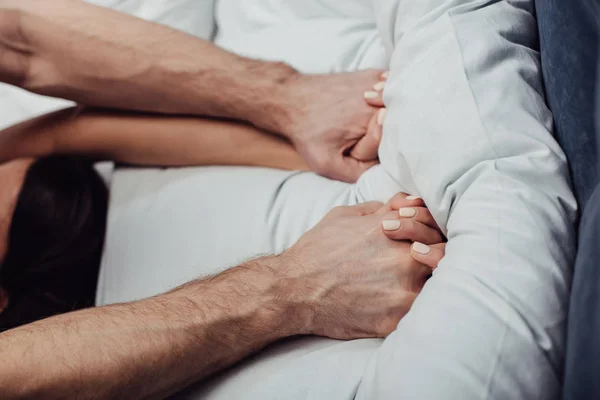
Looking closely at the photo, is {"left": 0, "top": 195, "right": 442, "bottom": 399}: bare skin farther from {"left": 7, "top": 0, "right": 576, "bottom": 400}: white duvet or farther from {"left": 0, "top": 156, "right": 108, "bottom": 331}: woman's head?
{"left": 0, "top": 156, "right": 108, "bottom": 331}: woman's head

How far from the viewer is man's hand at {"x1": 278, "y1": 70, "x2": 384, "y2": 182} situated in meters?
0.88

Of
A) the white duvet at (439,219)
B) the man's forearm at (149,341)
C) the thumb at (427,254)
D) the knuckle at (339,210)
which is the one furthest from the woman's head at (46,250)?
the thumb at (427,254)

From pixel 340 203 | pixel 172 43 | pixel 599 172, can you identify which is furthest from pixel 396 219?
pixel 172 43

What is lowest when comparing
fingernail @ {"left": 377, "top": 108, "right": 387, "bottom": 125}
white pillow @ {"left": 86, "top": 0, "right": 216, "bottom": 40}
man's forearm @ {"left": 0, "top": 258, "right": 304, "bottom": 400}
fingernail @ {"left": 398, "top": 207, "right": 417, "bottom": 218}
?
man's forearm @ {"left": 0, "top": 258, "right": 304, "bottom": 400}

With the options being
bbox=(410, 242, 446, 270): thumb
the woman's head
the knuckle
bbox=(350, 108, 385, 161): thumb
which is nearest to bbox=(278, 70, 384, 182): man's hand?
bbox=(350, 108, 385, 161): thumb

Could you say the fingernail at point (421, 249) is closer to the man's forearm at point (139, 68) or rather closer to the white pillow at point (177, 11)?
the man's forearm at point (139, 68)

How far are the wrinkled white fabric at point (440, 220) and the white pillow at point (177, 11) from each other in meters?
0.39

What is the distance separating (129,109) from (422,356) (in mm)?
674

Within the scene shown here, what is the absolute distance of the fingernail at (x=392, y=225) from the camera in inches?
27.2

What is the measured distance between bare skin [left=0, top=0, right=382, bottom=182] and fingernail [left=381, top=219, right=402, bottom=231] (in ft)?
0.84

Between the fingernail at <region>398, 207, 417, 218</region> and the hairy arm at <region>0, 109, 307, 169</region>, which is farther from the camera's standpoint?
the hairy arm at <region>0, 109, 307, 169</region>

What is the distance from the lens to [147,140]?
38.8 inches

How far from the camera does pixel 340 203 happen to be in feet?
2.66

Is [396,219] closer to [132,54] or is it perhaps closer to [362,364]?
[362,364]
